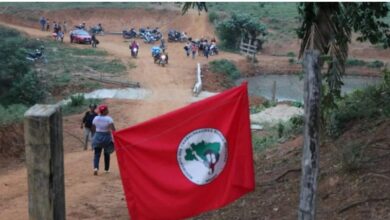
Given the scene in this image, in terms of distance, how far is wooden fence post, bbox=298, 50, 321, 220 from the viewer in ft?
14.8

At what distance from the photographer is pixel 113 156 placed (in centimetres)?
1399

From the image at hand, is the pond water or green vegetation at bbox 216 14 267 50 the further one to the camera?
green vegetation at bbox 216 14 267 50

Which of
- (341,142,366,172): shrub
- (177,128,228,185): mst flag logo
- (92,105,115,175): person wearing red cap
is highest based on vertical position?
(177,128,228,185): mst flag logo

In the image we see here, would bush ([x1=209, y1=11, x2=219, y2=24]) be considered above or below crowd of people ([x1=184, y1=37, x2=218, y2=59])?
above

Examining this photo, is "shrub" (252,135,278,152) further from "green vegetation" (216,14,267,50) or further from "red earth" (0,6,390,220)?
"green vegetation" (216,14,267,50)

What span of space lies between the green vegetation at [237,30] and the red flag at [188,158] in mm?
39827

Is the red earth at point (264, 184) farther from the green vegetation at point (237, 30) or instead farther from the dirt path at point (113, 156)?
the green vegetation at point (237, 30)

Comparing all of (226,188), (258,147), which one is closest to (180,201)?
(226,188)

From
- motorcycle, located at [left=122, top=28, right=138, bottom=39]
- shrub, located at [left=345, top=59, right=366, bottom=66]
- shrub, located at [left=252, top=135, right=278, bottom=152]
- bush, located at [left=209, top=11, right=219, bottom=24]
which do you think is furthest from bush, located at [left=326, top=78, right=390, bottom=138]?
bush, located at [left=209, top=11, right=219, bottom=24]

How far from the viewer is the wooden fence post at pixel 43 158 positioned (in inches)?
147

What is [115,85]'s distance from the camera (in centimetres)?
3050

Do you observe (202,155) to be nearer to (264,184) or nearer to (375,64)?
(264,184)

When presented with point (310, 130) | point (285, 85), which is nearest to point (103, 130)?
point (310, 130)

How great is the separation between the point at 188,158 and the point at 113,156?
29.1 ft
